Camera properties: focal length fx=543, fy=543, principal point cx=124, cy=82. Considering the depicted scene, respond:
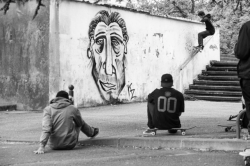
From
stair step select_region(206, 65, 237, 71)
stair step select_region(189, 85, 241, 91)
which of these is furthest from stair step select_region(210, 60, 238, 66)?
stair step select_region(189, 85, 241, 91)

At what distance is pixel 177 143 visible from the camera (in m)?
8.52

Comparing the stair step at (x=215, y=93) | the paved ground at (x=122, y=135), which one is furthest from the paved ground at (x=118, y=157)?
the stair step at (x=215, y=93)

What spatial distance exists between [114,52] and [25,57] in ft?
11.0

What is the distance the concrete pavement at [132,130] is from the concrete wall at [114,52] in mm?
954

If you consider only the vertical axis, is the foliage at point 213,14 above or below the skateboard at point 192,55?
above

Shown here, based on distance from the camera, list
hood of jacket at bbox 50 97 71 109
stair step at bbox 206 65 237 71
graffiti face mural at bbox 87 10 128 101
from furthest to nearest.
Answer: stair step at bbox 206 65 237 71
graffiti face mural at bbox 87 10 128 101
hood of jacket at bbox 50 97 71 109

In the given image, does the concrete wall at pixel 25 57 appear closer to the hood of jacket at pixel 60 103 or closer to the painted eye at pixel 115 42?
the painted eye at pixel 115 42

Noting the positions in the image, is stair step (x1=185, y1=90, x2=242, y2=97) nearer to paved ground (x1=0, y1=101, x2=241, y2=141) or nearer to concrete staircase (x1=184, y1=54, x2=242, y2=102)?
concrete staircase (x1=184, y1=54, x2=242, y2=102)

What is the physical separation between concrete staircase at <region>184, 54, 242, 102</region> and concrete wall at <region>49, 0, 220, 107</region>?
42cm

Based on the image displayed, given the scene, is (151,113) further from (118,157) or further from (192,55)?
(192,55)

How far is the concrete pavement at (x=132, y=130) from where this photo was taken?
8.37 metres

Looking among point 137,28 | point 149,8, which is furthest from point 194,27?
point 149,8

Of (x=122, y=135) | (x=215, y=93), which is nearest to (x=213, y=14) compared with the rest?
(x=215, y=93)

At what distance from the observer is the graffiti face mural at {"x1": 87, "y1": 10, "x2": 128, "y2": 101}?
18.3 meters
